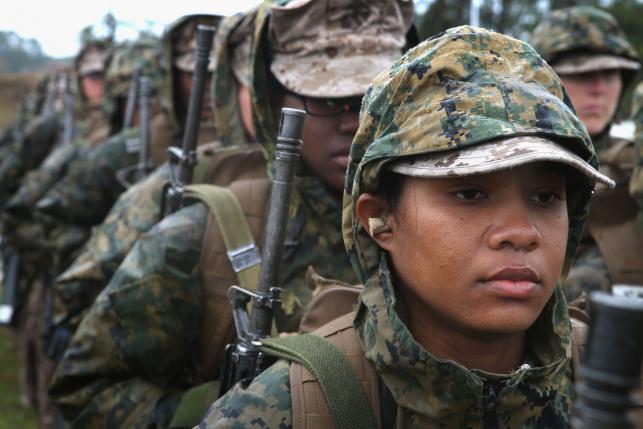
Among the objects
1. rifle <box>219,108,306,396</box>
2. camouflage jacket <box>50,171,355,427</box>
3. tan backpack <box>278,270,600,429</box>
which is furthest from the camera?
camouflage jacket <box>50,171,355,427</box>

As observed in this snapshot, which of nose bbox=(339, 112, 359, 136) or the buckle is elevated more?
nose bbox=(339, 112, 359, 136)

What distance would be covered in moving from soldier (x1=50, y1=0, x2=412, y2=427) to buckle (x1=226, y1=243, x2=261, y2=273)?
0.34 feet

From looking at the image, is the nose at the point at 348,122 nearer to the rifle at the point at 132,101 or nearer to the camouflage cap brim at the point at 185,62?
the camouflage cap brim at the point at 185,62

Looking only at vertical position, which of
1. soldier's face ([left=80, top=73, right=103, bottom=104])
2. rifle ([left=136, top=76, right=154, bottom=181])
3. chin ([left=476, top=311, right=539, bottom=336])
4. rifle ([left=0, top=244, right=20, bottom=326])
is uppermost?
chin ([left=476, top=311, right=539, bottom=336])

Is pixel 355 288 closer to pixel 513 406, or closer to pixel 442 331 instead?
pixel 442 331

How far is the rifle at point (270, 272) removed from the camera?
3047 mm

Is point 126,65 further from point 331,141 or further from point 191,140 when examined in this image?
point 331,141

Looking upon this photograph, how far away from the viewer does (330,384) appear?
2.36 metres

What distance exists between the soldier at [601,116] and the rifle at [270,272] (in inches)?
78.0

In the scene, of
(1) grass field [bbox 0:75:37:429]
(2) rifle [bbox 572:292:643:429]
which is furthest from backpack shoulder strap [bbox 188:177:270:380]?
(1) grass field [bbox 0:75:37:429]

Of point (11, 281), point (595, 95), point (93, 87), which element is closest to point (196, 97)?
point (595, 95)

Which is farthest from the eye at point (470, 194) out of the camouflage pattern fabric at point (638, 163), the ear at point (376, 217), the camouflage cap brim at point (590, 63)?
the camouflage cap brim at point (590, 63)

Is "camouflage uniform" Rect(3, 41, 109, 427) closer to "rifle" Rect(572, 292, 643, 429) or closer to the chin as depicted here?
the chin

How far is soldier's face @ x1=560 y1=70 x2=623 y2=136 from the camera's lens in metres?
5.55
